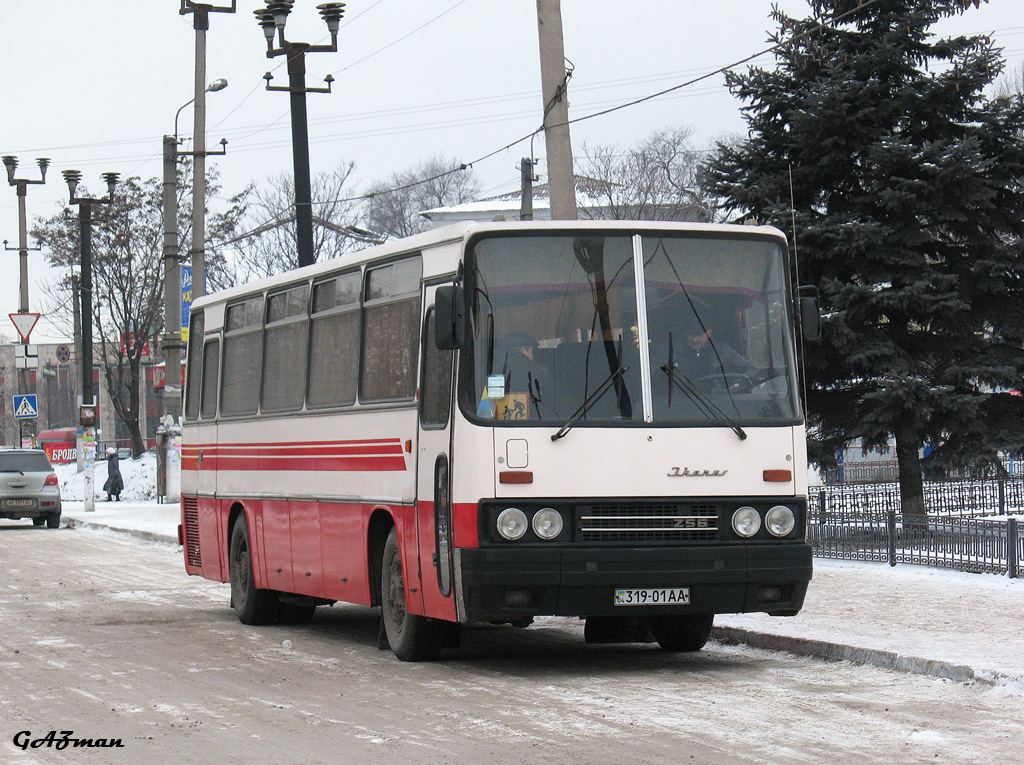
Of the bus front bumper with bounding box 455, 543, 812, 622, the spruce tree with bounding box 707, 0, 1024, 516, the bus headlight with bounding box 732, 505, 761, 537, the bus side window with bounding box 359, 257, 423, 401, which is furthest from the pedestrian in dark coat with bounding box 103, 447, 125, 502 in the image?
the bus headlight with bounding box 732, 505, 761, 537

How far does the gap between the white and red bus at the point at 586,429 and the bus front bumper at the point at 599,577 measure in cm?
1

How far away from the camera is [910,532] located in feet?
60.7

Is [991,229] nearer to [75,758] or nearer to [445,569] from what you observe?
[445,569]

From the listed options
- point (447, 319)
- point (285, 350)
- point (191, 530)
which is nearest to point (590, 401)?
point (447, 319)

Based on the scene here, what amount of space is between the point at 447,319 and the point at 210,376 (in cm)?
675

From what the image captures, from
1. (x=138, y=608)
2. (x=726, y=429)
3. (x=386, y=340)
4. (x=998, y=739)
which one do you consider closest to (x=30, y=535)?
(x=138, y=608)

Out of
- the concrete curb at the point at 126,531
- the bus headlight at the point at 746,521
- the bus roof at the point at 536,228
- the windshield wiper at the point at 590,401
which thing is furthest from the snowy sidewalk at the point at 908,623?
the concrete curb at the point at 126,531

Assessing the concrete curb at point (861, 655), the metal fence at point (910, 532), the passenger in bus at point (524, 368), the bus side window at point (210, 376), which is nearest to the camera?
the concrete curb at point (861, 655)

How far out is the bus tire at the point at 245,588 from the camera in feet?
50.1

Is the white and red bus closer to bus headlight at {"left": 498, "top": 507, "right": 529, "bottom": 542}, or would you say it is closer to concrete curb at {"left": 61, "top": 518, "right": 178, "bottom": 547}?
bus headlight at {"left": 498, "top": 507, "right": 529, "bottom": 542}

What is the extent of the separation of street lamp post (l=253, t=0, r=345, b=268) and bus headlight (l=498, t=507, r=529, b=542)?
10441 millimetres

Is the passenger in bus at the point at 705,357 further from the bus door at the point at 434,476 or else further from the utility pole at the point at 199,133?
the utility pole at the point at 199,133

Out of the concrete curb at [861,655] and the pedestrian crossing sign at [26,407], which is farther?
the pedestrian crossing sign at [26,407]

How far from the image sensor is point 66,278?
59.8 meters
